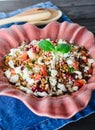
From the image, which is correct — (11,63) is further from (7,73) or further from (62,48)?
(62,48)

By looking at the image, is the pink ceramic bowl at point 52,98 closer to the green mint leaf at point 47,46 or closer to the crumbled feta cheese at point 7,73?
the crumbled feta cheese at point 7,73

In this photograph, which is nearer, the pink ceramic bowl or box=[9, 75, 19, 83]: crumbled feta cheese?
the pink ceramic bowl

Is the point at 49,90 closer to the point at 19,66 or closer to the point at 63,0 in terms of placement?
the point at 19,66

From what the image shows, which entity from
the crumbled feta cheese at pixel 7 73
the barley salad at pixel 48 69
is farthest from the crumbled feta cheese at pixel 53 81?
the crumbled feta cheese at pixel 7 73

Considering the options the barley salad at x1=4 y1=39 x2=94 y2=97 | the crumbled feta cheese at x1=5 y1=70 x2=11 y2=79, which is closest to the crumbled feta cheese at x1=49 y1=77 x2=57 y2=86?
the barley salad at x1=4 y1=39 x2=94 y2=97

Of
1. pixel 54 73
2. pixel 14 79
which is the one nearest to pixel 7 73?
pixel 14 79

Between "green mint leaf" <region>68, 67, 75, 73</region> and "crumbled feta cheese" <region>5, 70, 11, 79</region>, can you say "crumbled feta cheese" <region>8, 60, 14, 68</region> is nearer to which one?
"crumbled feta cheese" <region>5, 70, 11, 79</region>
